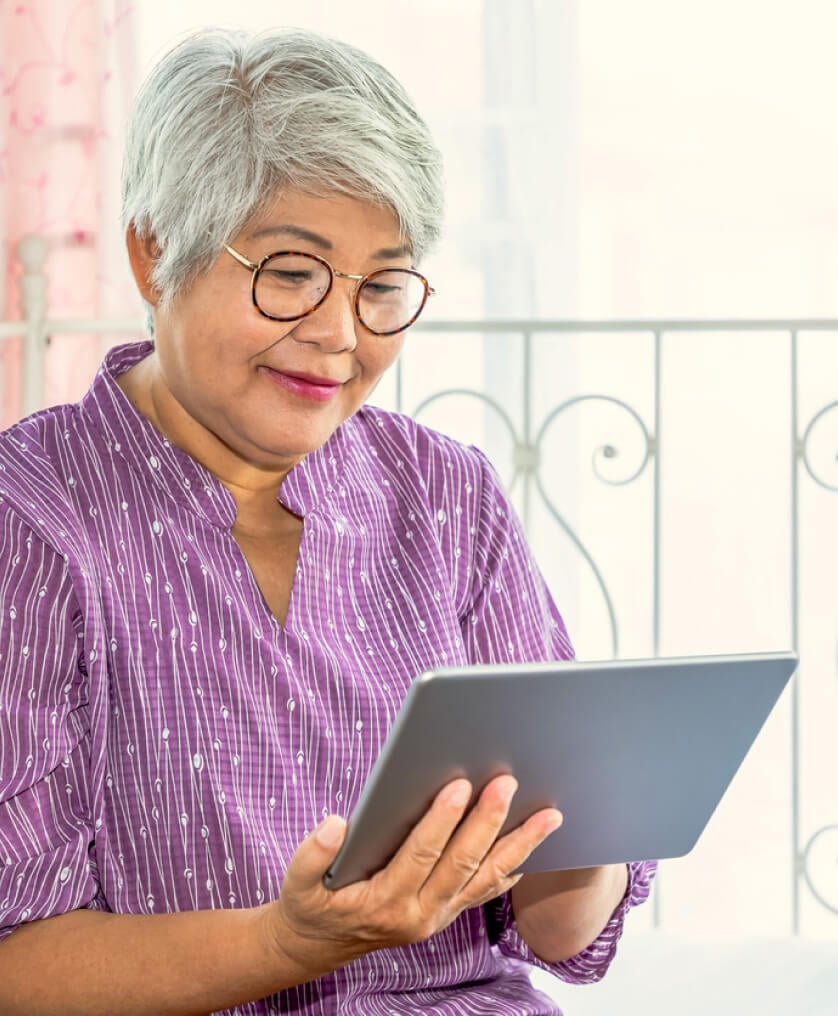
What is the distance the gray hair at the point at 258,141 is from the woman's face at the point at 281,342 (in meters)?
0.01

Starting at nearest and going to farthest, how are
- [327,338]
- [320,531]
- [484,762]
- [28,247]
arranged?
[484,762], [327,338], [320,531], [28,247]

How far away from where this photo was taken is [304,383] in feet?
3.73

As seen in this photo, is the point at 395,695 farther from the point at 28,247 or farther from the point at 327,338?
the point at 28,247

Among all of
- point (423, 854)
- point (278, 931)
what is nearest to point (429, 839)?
point (423, 854)

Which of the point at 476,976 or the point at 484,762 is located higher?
the point at 484,762

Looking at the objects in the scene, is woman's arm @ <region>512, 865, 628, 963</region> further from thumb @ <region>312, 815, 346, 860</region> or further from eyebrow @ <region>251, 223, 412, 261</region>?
eyebrow @ <region>251, 223, 412, 261</region>

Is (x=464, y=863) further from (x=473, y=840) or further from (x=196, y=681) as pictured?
(x=196, y=681)

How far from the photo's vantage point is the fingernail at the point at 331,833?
0.88m

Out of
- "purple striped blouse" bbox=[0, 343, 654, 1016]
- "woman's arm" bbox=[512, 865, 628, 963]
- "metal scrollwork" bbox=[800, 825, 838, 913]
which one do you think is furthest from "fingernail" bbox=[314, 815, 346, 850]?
"metal scrollwork" bbox=[800, 825, 838, 913]

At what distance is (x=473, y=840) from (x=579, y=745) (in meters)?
0.09

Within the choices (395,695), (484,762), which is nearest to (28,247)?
(395,695)

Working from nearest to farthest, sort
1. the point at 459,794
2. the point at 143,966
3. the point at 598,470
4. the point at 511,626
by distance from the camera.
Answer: the point at 459,794
the point at 143,966
the point at 511,626
the point at 598,470

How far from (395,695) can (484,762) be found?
1.05 feet

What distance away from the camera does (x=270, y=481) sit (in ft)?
4.09
